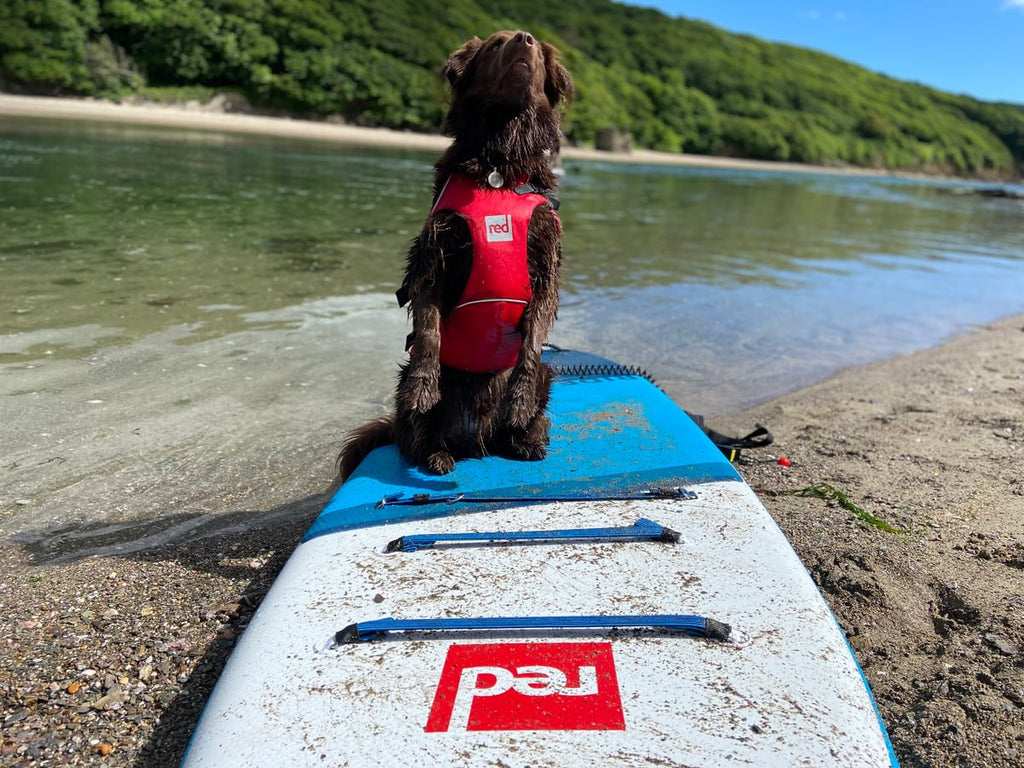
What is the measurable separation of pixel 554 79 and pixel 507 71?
15.3 inches

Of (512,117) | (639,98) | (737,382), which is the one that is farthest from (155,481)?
(639,98)

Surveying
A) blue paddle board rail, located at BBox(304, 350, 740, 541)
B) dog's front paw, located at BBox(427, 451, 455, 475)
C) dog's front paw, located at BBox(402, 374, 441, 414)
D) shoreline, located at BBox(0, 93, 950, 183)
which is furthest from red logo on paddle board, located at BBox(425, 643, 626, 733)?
shoreline, located at BBox(0, 93, 950, 183)

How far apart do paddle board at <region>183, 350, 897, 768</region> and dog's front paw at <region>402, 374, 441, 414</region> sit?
332 mm

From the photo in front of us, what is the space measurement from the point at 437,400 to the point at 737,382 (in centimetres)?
464

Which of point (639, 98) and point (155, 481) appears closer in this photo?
point (155, 481)

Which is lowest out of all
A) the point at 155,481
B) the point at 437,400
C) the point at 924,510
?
the point at 155,481

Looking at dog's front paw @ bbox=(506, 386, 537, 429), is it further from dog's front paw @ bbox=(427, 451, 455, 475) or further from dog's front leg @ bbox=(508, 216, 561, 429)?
dog's front paw @ bbox=(427, 451, 455, 475)

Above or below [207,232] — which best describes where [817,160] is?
above

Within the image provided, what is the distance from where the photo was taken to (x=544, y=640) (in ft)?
7.16

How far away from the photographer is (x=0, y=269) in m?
8.70

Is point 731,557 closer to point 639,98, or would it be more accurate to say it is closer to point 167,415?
point 167,415

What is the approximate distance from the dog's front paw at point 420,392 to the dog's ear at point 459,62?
132 centimetres

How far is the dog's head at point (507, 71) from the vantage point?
3.04 metres

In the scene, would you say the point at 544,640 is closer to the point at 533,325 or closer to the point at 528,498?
the point at 528,498
